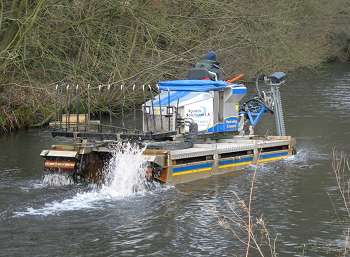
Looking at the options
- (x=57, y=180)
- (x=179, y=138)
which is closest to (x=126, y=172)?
(x=57, y=180)

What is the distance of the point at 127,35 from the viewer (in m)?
21.4

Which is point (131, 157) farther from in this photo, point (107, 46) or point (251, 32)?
point (251, 32)

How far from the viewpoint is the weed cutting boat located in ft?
42.4

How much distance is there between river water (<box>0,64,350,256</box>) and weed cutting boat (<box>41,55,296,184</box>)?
0.35 metres

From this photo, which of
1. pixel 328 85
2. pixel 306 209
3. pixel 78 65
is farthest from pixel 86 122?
pixel 328 85

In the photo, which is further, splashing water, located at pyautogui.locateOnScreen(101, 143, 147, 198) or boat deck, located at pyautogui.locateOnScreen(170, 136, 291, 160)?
boat deck, located at pyautogui.locateOnScreen(170, 136, 291, 160)

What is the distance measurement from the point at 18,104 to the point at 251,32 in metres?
8.98

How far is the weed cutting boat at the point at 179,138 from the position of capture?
42.4 feet

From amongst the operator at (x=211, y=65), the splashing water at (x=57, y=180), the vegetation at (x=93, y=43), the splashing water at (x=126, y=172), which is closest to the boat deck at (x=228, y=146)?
the splashing water at (x=126, y=172)

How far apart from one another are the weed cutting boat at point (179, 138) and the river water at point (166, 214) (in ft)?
1.14

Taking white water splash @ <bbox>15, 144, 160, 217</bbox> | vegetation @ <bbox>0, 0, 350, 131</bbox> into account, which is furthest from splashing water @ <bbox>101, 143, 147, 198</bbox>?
vegetation @ <bbox>0, 0, 350, 131</bbox>

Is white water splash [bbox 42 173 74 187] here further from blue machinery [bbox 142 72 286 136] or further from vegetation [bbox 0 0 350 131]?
vegetation [bbox 0 0 350 131]

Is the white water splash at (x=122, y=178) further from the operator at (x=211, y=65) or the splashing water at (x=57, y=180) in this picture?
the operator at (x=211, y=65)

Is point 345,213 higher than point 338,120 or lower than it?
lower
